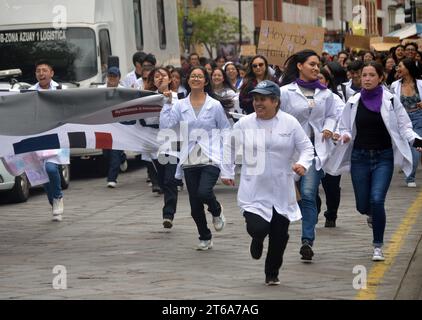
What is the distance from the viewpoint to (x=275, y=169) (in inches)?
395

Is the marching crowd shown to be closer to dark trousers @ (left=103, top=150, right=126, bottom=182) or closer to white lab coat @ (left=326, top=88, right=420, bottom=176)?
white lab coat @ (left=326, top=88, right=420, bottom=176)

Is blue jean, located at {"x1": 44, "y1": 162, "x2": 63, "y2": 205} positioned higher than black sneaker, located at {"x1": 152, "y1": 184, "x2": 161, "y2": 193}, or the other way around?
blue jean, located at {"x1": 44, "y1": 162, "x2": 63, "y2": 205}

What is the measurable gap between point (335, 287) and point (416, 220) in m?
4.41

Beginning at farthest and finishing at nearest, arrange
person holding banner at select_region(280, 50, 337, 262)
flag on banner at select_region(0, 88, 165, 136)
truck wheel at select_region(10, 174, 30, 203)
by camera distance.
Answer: truck wheel at select_region(10, 174, 30, 203), flag on banner at select_region(0, 88, 165, 136), person holding banner at select_region(280, 50, 337, 262)

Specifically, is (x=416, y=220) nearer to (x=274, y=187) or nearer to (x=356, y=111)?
(x=356, y=111)

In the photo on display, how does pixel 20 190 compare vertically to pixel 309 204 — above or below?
below

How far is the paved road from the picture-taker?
9.82 m

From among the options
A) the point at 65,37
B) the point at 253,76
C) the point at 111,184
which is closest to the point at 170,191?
the point at 253,76

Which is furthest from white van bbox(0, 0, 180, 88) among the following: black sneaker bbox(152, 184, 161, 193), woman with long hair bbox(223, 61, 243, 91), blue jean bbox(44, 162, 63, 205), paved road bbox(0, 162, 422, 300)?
blue jean bbox(44, 162, 63, 205)

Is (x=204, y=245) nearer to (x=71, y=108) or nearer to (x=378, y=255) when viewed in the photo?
(x=378, y=255)

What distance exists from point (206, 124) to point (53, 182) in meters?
3.22

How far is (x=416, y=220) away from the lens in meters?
14.0

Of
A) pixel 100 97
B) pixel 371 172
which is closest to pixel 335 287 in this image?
pixel 371 172

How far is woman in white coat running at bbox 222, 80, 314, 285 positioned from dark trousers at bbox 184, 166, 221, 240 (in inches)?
82.1
